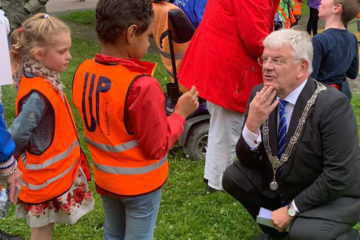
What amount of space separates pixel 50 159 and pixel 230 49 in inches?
63.3

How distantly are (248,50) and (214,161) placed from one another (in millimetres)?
974

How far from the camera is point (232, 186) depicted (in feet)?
10.7

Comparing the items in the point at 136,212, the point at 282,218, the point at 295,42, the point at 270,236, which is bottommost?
the point at 270,236

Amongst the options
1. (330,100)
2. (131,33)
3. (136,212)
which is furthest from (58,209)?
(330,100)

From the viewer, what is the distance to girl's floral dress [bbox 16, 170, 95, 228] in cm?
273

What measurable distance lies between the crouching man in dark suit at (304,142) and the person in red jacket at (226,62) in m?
0.55

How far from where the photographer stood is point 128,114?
88.1 inches

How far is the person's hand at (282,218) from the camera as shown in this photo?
9.53 feet

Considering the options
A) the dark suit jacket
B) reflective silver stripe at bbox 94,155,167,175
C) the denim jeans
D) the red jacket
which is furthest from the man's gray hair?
the denim jeans

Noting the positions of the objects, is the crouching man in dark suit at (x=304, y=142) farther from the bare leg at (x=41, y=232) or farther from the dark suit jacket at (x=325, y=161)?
the bare leg at (x=41, y=232)

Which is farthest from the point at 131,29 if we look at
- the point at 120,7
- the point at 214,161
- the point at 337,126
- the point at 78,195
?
the point at 214,161

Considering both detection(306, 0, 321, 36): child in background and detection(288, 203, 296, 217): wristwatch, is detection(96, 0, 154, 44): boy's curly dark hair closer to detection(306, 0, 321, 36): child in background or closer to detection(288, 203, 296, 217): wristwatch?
detection(288, 203, 296, 217): wristwatch

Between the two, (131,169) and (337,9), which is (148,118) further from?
(337,9)

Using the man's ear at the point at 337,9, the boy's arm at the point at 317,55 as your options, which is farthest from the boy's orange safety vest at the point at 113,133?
the man's ear at the point at 337,9
